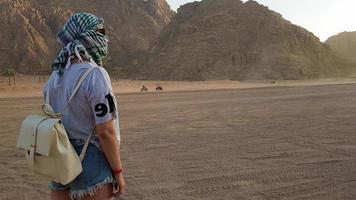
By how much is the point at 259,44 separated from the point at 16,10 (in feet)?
157

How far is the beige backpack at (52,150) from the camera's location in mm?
3068

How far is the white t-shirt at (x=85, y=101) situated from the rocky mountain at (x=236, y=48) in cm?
8287

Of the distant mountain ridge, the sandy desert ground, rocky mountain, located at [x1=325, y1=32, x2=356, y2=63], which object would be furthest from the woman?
rocky mountain, located at [x1=325, y1=32, x2=356, y2=63]

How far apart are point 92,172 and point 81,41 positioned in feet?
2.73

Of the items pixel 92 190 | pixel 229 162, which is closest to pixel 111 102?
pixel 92 190

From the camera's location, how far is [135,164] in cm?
898

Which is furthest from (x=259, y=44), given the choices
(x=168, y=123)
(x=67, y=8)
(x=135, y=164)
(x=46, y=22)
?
(x=135, y=164)

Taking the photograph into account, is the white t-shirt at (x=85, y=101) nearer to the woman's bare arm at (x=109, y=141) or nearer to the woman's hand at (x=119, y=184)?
the woman's bare arm at (x=109, y=141)

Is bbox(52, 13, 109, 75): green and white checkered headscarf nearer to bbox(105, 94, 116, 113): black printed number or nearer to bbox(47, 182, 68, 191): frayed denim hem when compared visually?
bbox(105, 94, 116, 113): black printed number

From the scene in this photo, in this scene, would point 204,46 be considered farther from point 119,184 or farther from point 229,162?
point 119,184

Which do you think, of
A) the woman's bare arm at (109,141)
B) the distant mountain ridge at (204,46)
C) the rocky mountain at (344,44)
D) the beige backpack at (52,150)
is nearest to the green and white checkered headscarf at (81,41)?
the beige backpack at (52,150)

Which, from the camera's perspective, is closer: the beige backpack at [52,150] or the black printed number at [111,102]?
the beige backpack at [52,150]

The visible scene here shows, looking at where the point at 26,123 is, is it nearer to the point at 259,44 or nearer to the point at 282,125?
the point at 282,125

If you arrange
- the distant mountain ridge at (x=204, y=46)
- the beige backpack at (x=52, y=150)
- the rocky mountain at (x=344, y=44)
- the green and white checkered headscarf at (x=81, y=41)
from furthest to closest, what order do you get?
1. the rocky mountain at (x=344, y=44)
2. the distant mountain ridge at (x=204, y=46)
3. the green and white checkered headscarf at (x=81, y=41)
4. the beige backpack at (x=52, y=150)
